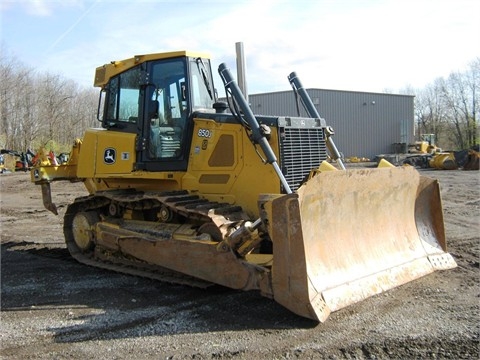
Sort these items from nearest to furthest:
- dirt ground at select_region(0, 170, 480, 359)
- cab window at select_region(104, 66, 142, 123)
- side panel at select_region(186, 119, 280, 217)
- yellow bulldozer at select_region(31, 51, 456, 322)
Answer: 1. dirt ground at select_region(0, 170, 480, 359)
2. yellow bulldozer at select_region(31, 51, 456, 322)
3. side panel at select_region(186, 119, 280, 217)
4. cab window at select_region(104, 66, 142, 123)

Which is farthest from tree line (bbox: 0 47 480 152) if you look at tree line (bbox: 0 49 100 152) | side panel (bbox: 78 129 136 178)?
side panel (bbox: 78 129 136 178)

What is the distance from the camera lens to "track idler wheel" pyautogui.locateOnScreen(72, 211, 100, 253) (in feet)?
23.2

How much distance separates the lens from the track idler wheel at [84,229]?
7059 millimetres

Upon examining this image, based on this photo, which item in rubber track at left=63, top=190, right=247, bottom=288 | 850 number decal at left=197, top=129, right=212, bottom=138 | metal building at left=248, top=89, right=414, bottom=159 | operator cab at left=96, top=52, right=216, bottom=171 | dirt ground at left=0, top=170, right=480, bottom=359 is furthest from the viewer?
metal building at left=248, top=89, right=414, bottom=159

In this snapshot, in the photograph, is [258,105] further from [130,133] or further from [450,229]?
[130,133]

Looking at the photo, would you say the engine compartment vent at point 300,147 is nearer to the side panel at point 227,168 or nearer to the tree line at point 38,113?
the side panel at point 227,168

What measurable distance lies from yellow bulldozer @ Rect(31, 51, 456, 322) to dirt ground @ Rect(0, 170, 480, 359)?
224 mm

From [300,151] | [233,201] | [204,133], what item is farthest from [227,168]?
[300,151]

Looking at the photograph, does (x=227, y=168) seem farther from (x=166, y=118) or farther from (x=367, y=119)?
(x=367, y=119)

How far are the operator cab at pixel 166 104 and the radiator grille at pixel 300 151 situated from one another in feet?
4.25

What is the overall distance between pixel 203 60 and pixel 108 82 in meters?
1.59

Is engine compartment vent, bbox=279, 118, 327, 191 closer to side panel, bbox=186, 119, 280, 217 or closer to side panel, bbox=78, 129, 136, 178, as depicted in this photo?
side panel, bbox=186, 119, 280, 217

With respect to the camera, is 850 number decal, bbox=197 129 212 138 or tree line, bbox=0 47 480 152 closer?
850 number decal, bbox=197 129 212 138

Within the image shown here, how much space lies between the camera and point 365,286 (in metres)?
4.95
